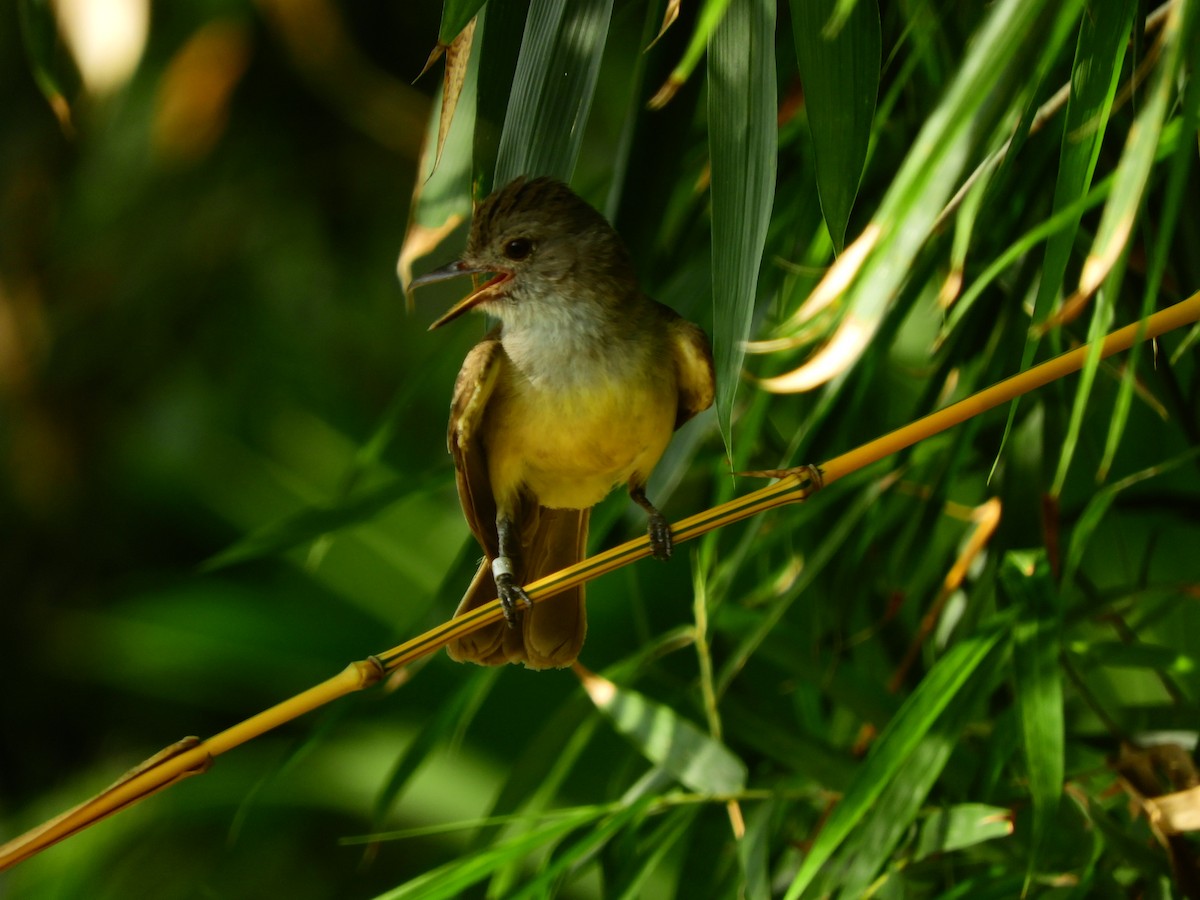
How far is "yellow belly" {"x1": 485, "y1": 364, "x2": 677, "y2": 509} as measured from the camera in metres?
1.59

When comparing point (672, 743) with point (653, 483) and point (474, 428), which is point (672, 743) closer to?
point (653, 483)

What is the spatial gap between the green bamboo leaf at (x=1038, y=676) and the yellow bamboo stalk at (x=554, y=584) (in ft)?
2.60

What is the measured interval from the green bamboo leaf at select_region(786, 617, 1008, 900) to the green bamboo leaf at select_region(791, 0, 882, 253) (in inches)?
33.6

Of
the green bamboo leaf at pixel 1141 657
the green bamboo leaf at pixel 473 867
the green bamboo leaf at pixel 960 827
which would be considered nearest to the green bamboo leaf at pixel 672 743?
the green bamboo leaf at pixel 473 867

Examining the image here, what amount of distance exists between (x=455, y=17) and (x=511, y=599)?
61 cm

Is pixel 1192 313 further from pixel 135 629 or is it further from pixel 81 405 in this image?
pixel 81 405

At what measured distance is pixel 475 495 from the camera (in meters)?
1.68

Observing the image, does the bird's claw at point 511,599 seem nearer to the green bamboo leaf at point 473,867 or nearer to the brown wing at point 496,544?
the brown wing at point 496,544

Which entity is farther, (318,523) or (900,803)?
(318,523)

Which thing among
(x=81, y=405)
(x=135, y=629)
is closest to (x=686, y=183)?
(x=135, y=629)

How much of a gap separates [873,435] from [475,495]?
93cm

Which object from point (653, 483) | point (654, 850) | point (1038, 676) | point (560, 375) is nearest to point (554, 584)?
point (560, 375)

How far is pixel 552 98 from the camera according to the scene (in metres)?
1.05

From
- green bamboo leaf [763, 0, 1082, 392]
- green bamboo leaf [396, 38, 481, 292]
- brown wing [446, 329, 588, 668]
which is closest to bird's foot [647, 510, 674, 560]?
brown wing [446, 329, 588, 668]
